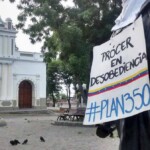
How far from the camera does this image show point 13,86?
30.9 meters

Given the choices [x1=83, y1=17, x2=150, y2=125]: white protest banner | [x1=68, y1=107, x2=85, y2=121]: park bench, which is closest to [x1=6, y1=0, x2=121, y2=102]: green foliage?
[x1=68, y1=107, x2=85, y2=121]: park bench

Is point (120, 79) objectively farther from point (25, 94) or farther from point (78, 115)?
point (25, 94)

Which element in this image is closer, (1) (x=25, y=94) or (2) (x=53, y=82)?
(1) (x=25, y=94)

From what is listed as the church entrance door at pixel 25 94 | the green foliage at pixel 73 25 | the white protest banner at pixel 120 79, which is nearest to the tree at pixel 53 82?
the church entrance door at pixel 25 94

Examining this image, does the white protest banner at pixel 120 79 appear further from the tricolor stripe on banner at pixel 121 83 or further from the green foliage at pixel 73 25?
the green foliage at pixel 73 25

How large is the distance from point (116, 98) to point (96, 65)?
0.22 metres

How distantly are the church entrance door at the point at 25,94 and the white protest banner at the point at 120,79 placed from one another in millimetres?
29675

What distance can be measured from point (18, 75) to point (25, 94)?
5.26ft

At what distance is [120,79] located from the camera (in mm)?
1713

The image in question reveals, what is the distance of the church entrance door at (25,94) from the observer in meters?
31.3

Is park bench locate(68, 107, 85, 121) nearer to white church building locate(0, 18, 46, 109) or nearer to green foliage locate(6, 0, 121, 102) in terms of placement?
green foliage locate(6, 0, 121, 102)

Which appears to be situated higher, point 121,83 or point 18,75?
point 18,75

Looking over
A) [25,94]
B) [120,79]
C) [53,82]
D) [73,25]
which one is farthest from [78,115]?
[53,82]

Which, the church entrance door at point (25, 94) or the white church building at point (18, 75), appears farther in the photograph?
the church entrance door at point (25, 94)
